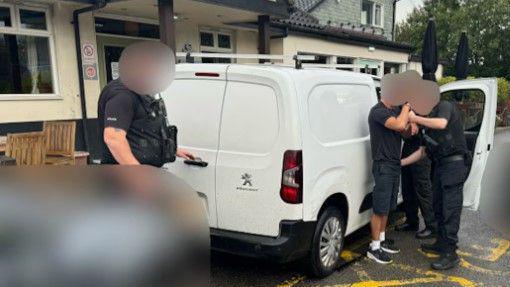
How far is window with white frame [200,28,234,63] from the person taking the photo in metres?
11.8

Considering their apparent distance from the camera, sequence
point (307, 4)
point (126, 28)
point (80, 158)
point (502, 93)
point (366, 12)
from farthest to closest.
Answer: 1. point (366, 12)
2. point (307, 4)
3. point (502, 93)
4. point (126, 28)
5. point (80, 158)

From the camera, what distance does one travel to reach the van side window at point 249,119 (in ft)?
11.3

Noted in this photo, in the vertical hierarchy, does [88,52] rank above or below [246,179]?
above

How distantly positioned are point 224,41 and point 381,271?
9.46 m

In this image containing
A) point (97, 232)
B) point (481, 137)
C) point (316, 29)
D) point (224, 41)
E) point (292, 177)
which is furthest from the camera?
point (316, 29)

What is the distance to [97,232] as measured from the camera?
1145 millimetres

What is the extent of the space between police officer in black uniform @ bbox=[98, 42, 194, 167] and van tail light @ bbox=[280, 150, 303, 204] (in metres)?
0.86

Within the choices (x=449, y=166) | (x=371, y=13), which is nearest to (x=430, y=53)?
(x=449, y=166)

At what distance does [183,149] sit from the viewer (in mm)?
3830

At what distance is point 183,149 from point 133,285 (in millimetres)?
2731

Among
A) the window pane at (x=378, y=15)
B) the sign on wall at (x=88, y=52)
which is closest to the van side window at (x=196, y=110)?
the sign on wall at (x=88, y=52)

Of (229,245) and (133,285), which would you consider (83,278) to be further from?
(229,245)

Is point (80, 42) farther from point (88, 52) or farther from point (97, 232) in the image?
point (97, 232)

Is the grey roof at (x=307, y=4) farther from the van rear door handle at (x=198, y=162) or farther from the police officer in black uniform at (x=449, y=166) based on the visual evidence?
the van rear door handle at (x=198, y=162)
